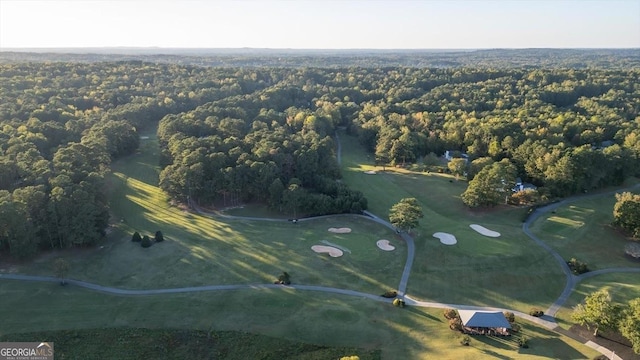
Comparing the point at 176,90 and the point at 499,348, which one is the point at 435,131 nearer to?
the point at 499,348

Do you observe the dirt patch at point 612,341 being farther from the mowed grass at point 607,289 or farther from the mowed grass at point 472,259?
the mowed grass at point 472,259

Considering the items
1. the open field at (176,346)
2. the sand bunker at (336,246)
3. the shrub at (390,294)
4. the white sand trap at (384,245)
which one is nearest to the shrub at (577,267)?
the white sand trap at (384,245)

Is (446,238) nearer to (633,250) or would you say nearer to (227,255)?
(633,250)

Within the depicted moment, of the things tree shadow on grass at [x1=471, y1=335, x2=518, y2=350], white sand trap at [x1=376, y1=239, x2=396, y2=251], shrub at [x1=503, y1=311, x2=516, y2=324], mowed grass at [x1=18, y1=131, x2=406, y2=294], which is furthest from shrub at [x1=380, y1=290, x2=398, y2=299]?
shrub at [x1=503, y1=311, x2=516, y2=324]

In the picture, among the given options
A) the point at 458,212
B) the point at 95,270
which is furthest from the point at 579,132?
the point at 95,270

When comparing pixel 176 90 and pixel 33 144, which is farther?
pixel 176 90

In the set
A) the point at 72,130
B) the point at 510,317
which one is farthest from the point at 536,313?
the point at 72,130

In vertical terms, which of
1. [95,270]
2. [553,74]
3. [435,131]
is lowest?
[95,270]
